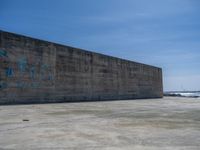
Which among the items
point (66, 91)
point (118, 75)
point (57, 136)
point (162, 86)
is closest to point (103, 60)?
point (118, 75)

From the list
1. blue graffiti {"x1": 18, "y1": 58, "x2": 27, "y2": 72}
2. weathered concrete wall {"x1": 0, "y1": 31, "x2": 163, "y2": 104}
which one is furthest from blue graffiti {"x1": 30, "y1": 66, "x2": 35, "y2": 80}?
blue graffiti {"x1": 18, "y1": 58, "x2": 27, "y2": 72}

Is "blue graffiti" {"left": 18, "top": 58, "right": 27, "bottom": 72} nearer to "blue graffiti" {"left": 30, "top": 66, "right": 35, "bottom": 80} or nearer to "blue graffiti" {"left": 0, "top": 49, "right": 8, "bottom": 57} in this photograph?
"blue graffiti" {"left": 30, "top": 66, "right": 35, "bottom": 80}

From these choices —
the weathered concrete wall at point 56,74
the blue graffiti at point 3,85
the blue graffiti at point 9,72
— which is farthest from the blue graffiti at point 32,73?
the blue graffiti at point 3,85

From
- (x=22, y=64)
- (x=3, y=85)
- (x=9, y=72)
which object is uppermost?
(x=22, y=64)

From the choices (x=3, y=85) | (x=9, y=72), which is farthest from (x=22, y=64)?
(x=3, y=85)

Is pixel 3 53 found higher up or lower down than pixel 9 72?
higher up

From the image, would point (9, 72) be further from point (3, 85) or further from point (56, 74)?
point (56, 74)

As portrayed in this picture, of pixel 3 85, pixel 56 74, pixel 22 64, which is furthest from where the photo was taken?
pixel 56 74

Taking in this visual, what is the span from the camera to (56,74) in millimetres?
17156

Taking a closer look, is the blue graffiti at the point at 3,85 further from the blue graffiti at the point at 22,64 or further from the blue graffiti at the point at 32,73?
the blue graffiti at the point at 32,73

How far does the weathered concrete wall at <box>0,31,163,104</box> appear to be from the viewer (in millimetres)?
13891

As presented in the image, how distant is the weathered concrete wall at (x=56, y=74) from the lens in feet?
45.6

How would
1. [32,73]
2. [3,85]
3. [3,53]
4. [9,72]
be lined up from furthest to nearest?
[32,73] < [9,72] < [3,53] < [3,85]

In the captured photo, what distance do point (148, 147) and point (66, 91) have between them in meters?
14.8
